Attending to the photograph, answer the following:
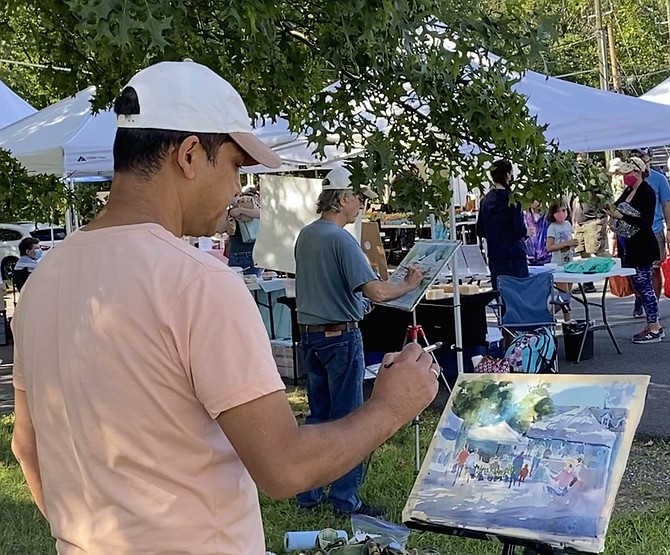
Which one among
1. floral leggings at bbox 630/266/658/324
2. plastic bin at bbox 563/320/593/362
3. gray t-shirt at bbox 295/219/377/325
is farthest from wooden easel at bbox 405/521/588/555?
floral leggings at bbox 630/266/658/324

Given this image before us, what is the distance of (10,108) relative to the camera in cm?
1471

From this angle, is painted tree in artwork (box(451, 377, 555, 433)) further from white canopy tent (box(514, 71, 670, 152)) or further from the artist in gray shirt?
white canopy tent (box(514, 71, 670, 152))

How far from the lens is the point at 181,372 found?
147 cm

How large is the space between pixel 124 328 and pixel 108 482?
267 millimetres

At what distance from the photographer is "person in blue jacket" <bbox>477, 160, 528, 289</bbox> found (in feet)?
26.3

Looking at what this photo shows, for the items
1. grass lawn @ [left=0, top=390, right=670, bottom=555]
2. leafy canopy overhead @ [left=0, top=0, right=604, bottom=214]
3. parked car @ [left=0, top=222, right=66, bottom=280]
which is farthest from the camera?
parked car @ [left=0, top=222, right=66, bottom=280]

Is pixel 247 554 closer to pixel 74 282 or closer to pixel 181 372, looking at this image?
pixel 181 372

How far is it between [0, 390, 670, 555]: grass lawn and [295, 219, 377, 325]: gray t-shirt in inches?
44.7

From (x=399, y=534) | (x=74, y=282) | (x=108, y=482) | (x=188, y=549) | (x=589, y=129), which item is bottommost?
(x=399, y=534)

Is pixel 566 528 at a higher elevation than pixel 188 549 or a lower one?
lower

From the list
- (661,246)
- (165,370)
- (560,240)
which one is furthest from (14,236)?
(165,370)

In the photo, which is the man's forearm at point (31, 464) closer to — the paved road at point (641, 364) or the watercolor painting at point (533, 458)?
the watercolor painting at point (533, 458)

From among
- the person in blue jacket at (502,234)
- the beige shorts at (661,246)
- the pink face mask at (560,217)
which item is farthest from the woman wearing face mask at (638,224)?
the pink face mask at (560,217)

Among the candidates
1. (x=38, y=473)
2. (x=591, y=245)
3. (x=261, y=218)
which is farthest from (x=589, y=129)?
(x=591, y=245)
